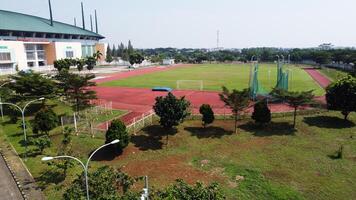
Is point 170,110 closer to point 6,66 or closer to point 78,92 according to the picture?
point 78,92

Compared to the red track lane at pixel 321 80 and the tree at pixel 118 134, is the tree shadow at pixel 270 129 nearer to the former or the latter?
the tree at pixel 118 134

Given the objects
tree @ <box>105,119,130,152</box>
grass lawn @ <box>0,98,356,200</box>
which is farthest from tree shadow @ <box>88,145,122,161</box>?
tree @ <box>105,119,130,152</box>

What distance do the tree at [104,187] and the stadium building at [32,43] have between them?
72.2 m

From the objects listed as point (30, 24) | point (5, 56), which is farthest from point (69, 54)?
point (5, 56)

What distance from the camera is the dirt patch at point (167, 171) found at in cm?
2008

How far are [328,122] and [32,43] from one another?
9053 cm

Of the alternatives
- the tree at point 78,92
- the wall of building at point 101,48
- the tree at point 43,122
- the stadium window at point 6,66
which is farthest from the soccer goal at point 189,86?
the wall of building at point 101,48

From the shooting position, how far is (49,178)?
20.5m

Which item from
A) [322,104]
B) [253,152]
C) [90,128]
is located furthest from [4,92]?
[322,104]

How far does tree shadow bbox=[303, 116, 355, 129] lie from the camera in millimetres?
30439

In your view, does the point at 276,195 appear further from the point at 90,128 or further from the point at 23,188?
the point at 90,128

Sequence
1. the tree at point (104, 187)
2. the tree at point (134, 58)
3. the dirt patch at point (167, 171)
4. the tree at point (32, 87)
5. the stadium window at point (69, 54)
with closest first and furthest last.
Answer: the tree at point (104, 187) → the dirt patch at point (167, 171) → the tree at point (32, 87) → the stadium window at point (69, 54) → the tree at point (134, 58)

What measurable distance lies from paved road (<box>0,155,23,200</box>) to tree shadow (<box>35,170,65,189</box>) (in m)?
1.41

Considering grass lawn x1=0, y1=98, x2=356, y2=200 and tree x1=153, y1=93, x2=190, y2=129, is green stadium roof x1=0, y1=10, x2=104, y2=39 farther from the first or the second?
tree x1=153, y1=93, x2=190, y2=129
